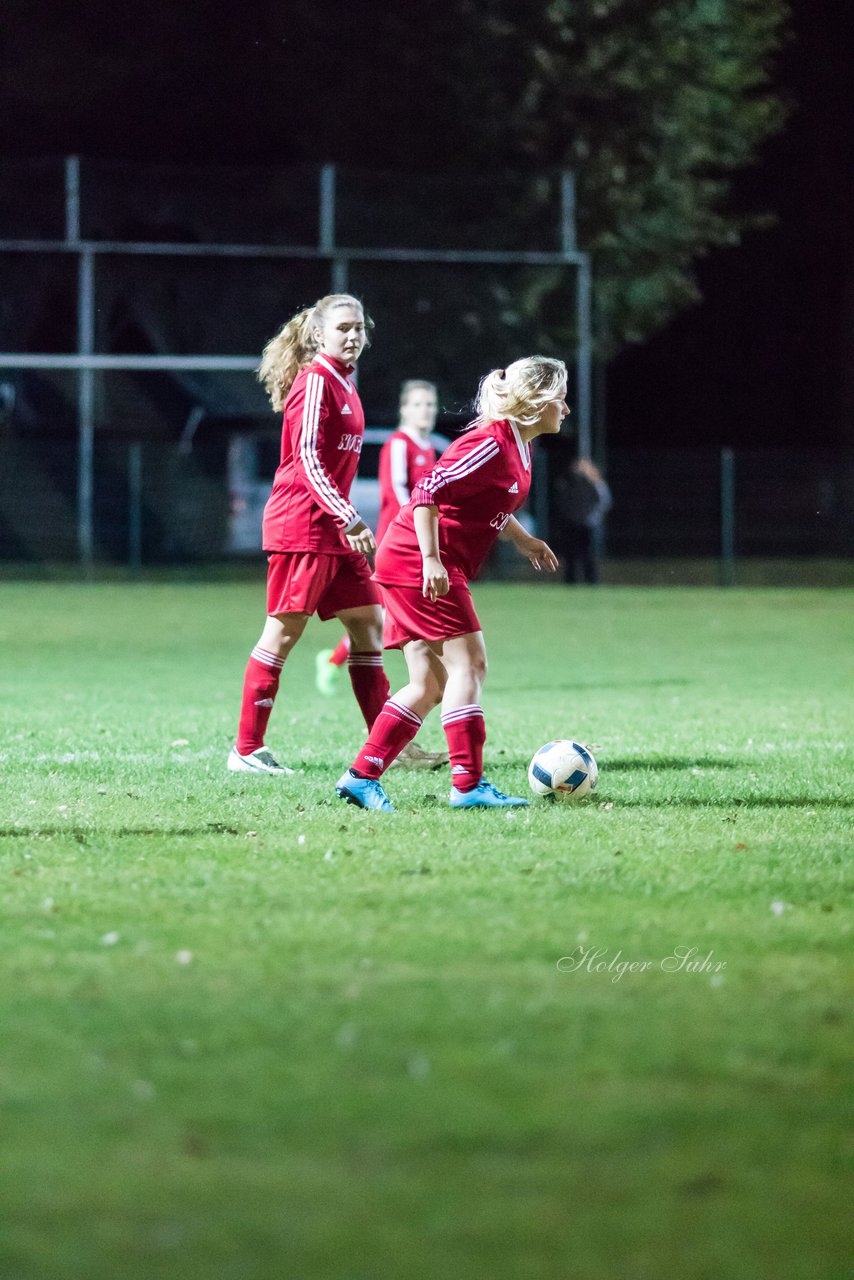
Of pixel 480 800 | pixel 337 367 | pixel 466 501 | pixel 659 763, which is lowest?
pixel 659 763

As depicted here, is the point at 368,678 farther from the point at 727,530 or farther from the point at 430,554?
the point at 727,530

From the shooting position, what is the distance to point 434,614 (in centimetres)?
730

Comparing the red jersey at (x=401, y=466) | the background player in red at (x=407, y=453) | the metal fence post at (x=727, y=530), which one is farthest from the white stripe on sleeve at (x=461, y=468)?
the metal fence post at (x=727, y=530)

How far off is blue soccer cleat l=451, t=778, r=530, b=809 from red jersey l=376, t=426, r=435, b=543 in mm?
3490

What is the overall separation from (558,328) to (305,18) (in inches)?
344

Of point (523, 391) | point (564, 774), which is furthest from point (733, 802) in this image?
point (523, 391)

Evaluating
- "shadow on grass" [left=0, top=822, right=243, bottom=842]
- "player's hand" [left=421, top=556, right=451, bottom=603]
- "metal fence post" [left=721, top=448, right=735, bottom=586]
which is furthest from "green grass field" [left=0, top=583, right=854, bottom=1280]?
"metal fence post" [left=721, top=448, right=735, bottom=586]

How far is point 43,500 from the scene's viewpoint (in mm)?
29594

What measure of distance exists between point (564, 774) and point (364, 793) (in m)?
0.78

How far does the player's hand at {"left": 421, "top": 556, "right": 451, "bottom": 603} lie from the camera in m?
7.06

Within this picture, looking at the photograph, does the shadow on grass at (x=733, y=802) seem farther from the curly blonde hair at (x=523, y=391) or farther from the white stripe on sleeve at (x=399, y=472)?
the white stripe on sleeve at (x=399, y=472)

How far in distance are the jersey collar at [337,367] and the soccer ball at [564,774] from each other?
176cm

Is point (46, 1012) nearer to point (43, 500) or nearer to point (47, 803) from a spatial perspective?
point (47, 803)

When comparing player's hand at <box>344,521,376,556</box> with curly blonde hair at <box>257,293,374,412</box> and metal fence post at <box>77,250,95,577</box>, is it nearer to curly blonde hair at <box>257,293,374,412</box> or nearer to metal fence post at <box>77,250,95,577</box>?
curly blonde hair at <box>257,293,374,412</box>
